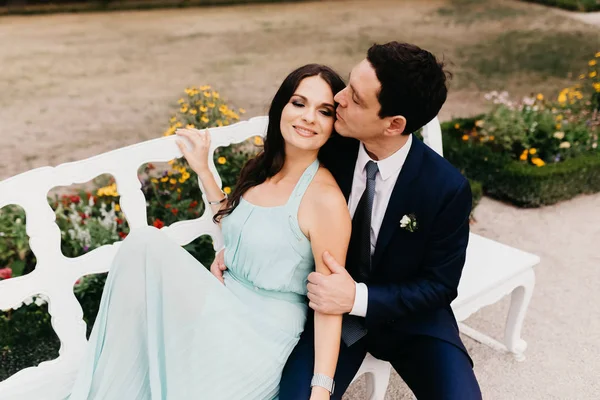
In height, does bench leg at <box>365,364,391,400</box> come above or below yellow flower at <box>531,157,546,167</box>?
above

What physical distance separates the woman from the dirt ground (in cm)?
483

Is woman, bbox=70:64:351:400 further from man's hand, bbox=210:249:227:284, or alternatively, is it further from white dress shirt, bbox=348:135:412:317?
white dress shirt, bbox=348:135:412:317

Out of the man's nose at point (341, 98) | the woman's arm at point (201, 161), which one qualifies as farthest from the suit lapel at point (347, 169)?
the woman's arm at point (201, 161)

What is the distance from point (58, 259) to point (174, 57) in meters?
9.46

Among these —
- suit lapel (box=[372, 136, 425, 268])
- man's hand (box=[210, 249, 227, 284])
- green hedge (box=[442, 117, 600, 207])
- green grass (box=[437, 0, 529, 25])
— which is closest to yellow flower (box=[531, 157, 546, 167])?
green hedge (box=[442, 117, 600, 207])

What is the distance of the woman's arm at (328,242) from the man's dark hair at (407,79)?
0.40 m

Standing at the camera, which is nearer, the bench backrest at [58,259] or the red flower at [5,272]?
the bench backrest at [58,259]

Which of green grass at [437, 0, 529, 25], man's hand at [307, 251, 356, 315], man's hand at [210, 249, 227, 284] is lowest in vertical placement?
green grass at [437, 0, 529, 25]

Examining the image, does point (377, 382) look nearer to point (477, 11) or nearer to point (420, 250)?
point (420, 250)

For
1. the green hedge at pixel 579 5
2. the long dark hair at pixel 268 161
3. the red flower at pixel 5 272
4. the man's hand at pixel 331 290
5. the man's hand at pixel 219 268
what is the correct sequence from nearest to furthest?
the man's hand at pixel 331 290 → the long dark hair at pixel 268 161 → the man's hand at pixel 219 268 → the red flower at pixel 5 272 → the green hedge at pixel 579 5

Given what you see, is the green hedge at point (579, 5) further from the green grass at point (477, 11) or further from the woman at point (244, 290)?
the woman at point (244, 290)

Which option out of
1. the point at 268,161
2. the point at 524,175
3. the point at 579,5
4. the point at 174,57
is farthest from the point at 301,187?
the point at 579,5

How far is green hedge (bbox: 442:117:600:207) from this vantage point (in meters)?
5.38

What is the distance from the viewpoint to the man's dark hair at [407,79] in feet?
7.32
